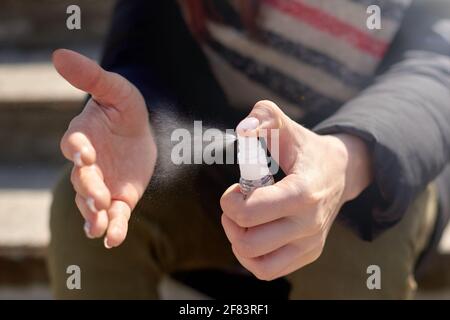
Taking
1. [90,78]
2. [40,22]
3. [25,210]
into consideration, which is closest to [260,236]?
[90,78]

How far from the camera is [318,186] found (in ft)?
1.29

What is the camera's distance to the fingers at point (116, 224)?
0.36m

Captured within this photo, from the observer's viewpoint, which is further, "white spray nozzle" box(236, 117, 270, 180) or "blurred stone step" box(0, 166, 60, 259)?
"blurred stone step" box(0, 166, 60, 259)

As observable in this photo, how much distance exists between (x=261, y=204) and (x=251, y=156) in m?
0.03

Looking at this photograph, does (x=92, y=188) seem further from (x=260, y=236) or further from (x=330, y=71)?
(x=330, y=71)

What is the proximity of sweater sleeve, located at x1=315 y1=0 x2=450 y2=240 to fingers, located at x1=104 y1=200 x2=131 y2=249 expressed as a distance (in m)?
0.16

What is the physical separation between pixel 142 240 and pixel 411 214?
23 centimetres

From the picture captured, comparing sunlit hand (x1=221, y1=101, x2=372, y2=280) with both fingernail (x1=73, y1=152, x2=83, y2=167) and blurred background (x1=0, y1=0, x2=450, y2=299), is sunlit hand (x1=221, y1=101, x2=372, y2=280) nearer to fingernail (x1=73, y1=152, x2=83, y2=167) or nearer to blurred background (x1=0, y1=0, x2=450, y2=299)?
fingernail (x1=73, y1=152, x2=83, y2=167)

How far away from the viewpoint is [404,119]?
465mm

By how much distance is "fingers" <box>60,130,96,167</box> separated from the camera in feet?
1.14

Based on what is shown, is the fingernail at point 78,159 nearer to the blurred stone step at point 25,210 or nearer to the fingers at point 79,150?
the fingers at point 79,150

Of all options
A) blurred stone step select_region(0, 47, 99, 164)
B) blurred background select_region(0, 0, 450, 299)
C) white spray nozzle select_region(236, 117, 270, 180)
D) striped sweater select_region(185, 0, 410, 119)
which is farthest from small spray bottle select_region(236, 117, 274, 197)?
blurred stone step select_region(0, 47, 99, 164)
